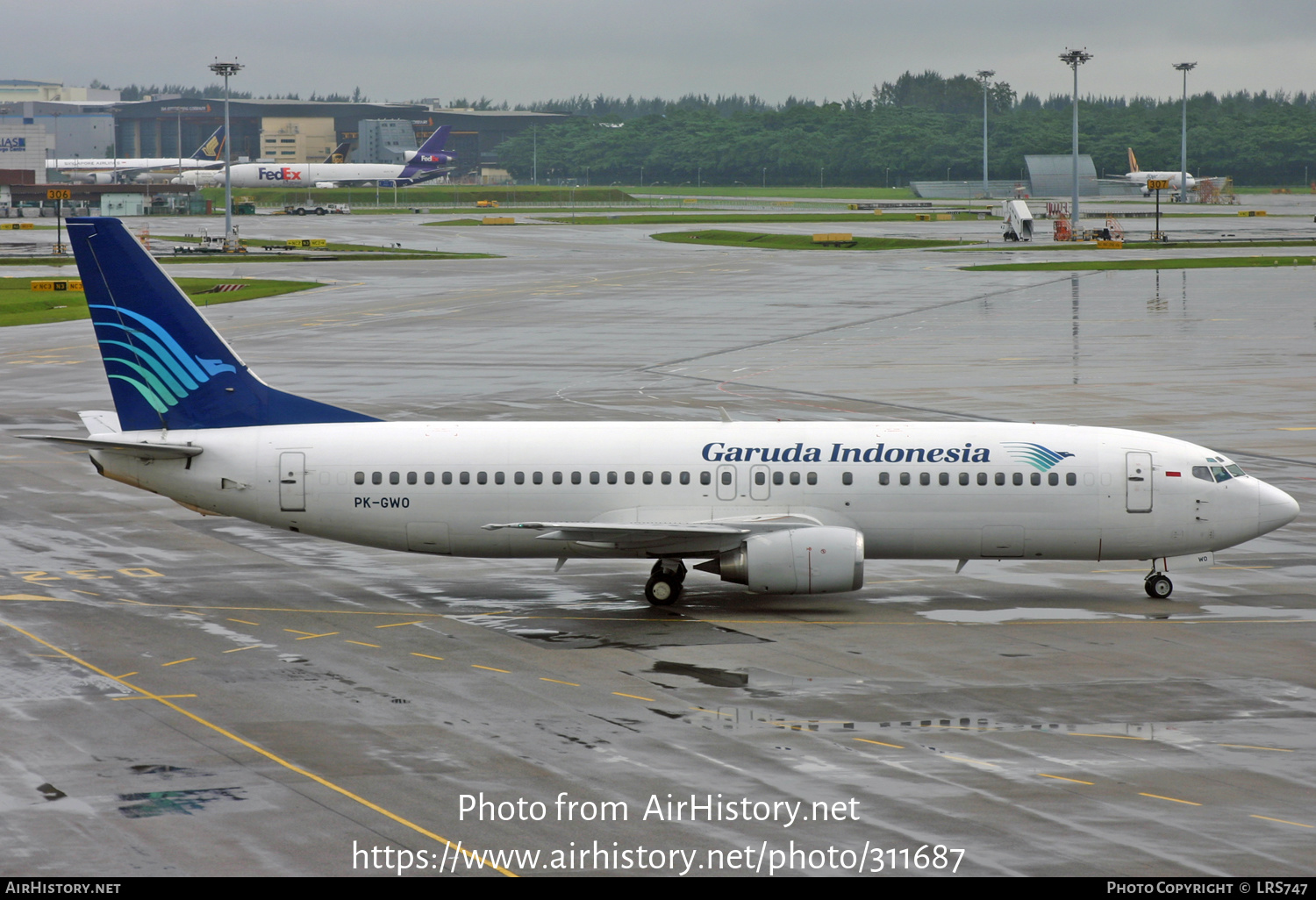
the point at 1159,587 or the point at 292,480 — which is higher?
the point at 292,480

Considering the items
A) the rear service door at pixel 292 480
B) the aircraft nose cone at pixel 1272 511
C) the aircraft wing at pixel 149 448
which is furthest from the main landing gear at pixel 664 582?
the aircraft nose cone at pixel 1272 511

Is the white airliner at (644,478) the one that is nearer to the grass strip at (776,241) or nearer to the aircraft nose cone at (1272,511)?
the aircraft nose cone at (1272,511)

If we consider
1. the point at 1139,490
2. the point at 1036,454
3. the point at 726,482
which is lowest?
the point at 1139,490

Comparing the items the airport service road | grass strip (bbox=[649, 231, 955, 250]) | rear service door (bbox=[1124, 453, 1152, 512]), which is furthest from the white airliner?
grass strip (bbox=[649, 231, 955, 250])

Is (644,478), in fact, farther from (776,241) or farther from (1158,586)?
(776,241)

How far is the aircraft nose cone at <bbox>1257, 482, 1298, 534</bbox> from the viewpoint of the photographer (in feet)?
114

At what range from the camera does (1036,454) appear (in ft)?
113

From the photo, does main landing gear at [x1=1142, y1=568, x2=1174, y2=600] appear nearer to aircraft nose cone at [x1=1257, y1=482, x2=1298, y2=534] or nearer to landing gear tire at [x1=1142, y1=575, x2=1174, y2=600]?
landing gear tire at [x1=1142, y1=575, x2=1174, y2=600]

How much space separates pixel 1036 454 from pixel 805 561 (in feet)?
20.7

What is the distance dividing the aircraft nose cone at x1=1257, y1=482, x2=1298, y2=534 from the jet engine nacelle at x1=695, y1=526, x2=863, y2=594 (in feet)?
32.5

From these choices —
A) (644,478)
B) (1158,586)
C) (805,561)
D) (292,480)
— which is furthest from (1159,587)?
(292,480)

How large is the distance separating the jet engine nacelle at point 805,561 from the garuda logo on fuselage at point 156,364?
1383 cm

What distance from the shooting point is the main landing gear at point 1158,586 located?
3538cm

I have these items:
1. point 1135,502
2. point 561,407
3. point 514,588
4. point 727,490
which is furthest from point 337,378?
point 1135,502
